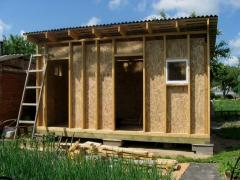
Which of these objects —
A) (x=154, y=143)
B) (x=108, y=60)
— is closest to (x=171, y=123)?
(x=154, y=143)

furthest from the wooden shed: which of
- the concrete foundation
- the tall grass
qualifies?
the tall grass

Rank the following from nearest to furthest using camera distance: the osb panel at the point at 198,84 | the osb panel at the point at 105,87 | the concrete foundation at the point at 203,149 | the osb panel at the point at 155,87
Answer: the concrete foundation at the point at 203,149 < the osb panel at the point at 198,84 < the osb panel at the point at 155,87 < the osb panel at the point at 105,87

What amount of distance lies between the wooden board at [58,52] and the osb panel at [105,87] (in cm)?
124

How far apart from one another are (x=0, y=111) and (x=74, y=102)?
370 centimetres

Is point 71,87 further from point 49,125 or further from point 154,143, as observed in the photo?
point 154,143

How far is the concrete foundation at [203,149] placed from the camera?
10.6m

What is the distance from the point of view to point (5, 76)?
15.0 m

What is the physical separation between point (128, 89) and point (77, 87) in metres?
4.25

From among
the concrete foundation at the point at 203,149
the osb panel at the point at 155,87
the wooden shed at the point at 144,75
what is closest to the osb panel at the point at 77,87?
the wooden shed at the point at 144,75

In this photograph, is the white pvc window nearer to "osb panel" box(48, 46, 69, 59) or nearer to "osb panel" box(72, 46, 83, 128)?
"osb panel" box(72, 46, 83, 128)

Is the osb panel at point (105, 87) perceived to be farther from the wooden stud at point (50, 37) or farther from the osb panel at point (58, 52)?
the wooden stud at point (50, 37)

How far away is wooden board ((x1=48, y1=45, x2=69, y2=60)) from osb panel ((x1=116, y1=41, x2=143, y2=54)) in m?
1.78

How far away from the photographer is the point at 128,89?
16312mm

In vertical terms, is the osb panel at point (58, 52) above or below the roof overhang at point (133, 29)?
below
